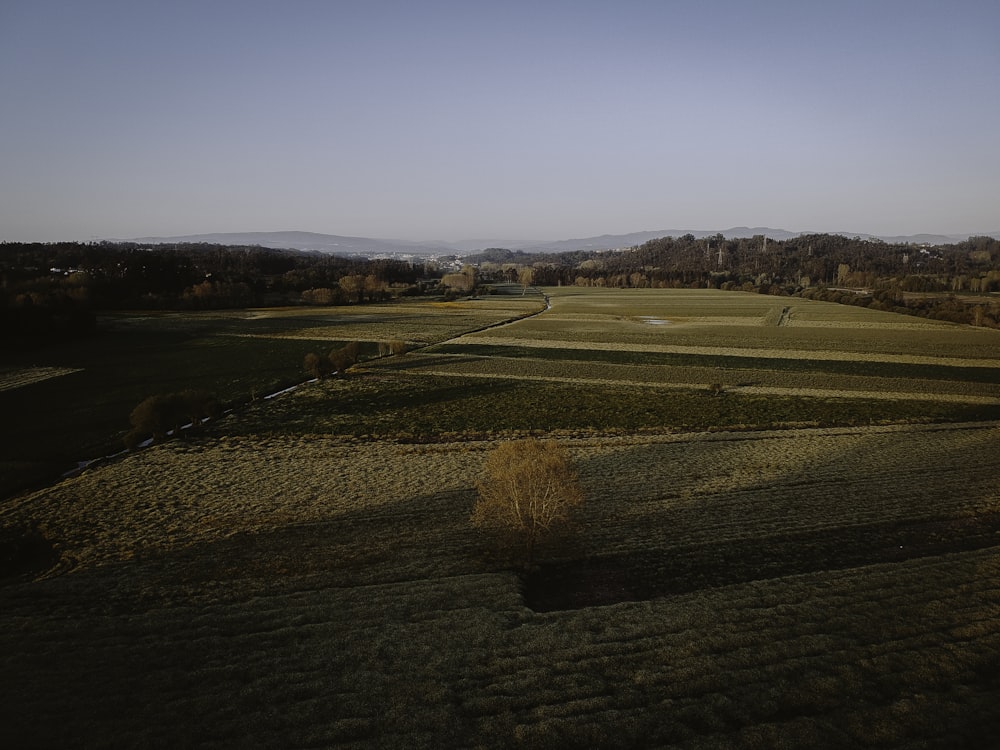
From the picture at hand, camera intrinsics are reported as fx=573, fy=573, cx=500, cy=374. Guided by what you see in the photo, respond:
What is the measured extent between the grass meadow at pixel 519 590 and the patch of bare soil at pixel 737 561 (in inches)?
3.9

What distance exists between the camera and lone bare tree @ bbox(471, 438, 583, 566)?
17328mm

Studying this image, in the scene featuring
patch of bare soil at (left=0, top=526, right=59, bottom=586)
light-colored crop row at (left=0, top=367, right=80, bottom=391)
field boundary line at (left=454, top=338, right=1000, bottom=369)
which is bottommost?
patch of bare soil at (left=0, top=526, right=59, bottom=586)

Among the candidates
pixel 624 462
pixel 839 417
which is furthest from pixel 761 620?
pixel 839 417

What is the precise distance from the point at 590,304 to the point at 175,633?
10294 centimetres

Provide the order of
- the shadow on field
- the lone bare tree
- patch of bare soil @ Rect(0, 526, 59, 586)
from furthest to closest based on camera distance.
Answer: patch of bare soil @ Rect(0, 526, 59, 586), the lone bare tree, the shadow on field

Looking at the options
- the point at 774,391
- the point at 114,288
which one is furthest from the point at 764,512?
the point at 114,288

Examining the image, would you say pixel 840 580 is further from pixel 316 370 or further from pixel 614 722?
pixel 316 370

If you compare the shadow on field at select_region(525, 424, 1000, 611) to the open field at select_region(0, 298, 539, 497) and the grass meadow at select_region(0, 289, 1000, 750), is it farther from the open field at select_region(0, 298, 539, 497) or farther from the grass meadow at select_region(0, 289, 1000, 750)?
the open field at select_region(0, 298, 539, 497)

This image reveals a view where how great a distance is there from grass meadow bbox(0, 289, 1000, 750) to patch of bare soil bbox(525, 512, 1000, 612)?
0.10 metres

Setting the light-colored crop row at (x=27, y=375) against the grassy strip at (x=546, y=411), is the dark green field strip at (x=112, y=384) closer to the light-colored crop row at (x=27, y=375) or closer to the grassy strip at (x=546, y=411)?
the light-colored crop row at (x=27, y=375)

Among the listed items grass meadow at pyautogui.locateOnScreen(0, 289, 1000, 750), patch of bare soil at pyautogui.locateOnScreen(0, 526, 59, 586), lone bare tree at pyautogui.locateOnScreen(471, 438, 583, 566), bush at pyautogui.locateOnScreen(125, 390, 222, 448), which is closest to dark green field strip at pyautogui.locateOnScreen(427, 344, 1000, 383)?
grass meadow at pyautogui.locateOnScreen(0, 289, 1000, 750)

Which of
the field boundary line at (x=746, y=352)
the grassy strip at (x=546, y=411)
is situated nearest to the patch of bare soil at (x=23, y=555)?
the grassy strip at (x=546, y=411)

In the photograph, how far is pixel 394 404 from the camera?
128 feet

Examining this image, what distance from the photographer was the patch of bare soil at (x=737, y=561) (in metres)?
15.9
